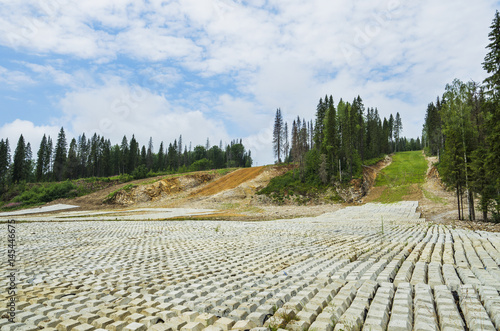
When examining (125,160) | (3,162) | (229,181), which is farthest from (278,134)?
(3,162)

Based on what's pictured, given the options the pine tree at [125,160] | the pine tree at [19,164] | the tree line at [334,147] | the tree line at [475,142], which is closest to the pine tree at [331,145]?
the tree line at [334,147]

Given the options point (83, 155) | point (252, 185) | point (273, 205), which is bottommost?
point (273, 205)

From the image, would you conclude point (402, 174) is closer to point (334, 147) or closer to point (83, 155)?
point (334, 147)

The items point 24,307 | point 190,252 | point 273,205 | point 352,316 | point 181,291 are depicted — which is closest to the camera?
point 352,316

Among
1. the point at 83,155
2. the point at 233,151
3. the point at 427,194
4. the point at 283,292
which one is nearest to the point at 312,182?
the point at 427,194

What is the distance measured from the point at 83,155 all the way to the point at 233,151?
56.0 metres

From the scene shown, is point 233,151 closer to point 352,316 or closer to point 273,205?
point 273,205

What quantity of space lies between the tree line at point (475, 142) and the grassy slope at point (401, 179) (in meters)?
16.5

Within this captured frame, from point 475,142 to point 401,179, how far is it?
89.3 ft

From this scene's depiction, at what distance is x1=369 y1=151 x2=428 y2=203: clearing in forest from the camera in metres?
40.5

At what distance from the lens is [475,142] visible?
73.4ft

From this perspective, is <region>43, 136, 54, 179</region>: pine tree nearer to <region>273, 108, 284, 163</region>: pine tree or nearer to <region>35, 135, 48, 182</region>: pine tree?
<region>35, 135, 48, 182</region>: pine tree

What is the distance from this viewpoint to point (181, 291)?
198 inches

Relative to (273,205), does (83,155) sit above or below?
above
